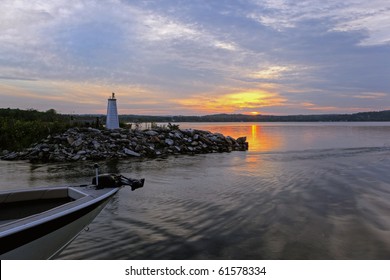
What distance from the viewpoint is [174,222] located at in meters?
9.45

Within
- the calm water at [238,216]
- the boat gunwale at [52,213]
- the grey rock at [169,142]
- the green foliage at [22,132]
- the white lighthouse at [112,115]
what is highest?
the white lighthouse at [112,115]

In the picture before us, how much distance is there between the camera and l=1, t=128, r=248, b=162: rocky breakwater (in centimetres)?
2503

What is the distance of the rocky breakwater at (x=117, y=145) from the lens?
82.1 ft

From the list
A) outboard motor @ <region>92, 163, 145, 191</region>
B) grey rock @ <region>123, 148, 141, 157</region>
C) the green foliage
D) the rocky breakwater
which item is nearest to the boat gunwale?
outboard motor @ <region>92, 163, 145, 191</region>

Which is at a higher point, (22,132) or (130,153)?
(22,132)

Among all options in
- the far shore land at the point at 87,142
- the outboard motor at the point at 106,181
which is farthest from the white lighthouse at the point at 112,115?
the outboard motor at the point at 106,181

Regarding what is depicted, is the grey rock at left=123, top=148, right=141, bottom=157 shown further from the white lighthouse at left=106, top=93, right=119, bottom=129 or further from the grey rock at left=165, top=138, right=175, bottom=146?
the white lighthouse at left=106, top=93, right=119, bottom=129

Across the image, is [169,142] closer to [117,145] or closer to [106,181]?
[117,145]

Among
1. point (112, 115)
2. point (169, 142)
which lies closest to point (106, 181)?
point (169, 142)

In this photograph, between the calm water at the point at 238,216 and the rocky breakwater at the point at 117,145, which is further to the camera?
the rocky breakwater at the point at 117,145

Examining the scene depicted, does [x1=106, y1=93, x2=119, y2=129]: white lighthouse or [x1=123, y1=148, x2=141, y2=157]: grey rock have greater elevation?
[x1=106, y1=93, x2=119, y2=129]: white lighthouse

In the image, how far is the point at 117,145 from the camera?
27.8m

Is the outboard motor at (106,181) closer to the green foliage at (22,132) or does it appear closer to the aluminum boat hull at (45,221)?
the aluminum boat hull at (45,221)

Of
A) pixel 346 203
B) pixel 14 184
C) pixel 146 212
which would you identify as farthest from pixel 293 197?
pixel 14 184
